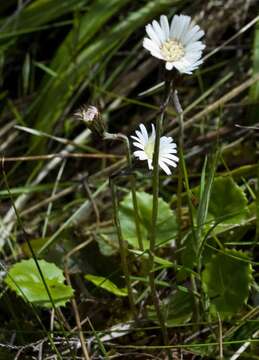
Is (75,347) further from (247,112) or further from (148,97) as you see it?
(148,97)

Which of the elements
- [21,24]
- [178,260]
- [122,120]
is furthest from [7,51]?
[178,260]

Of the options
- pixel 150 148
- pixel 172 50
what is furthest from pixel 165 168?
pixel 172 50

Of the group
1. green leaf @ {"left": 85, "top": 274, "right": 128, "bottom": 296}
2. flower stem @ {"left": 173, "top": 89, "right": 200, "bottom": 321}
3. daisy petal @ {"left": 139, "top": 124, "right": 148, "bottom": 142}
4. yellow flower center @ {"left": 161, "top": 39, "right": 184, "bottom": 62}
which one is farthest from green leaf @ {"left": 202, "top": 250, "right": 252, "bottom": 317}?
yellow flower center @ {"left": 161, "top": 39, "right": 184, "bottom": 62}

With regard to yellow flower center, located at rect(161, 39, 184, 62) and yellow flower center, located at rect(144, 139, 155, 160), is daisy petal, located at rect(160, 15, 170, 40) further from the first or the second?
yellow flower center, located at rect(144, 139, 155, 160)

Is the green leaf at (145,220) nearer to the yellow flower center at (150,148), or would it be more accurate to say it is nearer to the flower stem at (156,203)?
the flower stem at (156,203)

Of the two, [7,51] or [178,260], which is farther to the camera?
[7,51]

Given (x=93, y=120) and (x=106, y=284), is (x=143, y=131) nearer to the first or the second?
(x=93, y=120)
